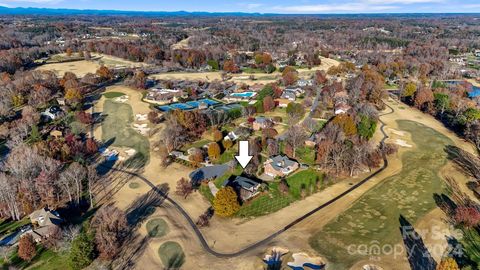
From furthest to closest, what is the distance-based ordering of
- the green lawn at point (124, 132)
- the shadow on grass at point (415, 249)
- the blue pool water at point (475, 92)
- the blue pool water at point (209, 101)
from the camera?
the blue pool water at point (475, 92)
the blue pool water at point (209, 101)
the green lawn at point (124, 132)
the shadow on grass at point (415, 249)

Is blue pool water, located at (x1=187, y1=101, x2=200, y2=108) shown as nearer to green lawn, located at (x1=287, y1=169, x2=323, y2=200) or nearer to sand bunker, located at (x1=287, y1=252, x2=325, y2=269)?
green lawn, located at (x1=287, y1=169, x2=323, y2=200)

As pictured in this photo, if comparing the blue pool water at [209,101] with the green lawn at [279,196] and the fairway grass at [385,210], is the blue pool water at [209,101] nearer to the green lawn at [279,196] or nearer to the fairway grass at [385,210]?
the green lawn at [279,196]

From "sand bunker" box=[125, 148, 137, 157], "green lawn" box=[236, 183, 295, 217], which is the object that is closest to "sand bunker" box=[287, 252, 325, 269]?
"green lawn" box=[236, 183, 295, 217]

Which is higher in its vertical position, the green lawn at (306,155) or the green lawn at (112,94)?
the green lawn at (112,94)

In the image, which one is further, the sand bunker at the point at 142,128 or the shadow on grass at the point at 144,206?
the sand bunker at the point at 142,128

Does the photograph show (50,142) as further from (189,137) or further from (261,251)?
(261,251)

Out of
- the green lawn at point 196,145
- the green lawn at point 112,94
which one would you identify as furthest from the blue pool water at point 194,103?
the green lawn at point 196,145
